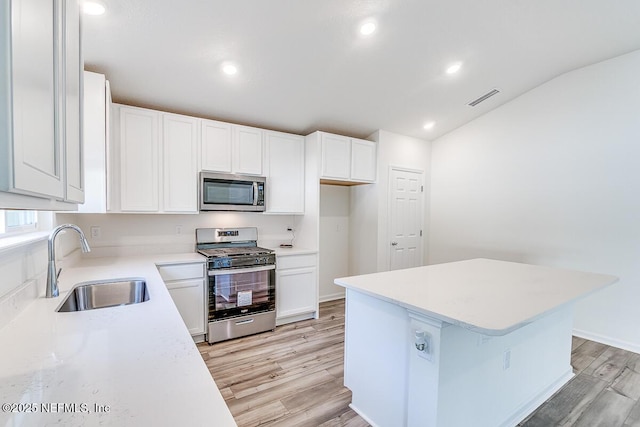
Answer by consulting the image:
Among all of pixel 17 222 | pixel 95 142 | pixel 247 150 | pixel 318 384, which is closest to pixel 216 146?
pixel 247 150

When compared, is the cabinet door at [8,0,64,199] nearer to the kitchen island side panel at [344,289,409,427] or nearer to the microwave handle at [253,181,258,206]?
the kitchen island side panel at [344,289,409,427]

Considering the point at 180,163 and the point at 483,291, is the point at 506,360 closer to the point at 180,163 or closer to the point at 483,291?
the point at 483,291

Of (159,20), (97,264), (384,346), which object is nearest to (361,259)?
(384,346)

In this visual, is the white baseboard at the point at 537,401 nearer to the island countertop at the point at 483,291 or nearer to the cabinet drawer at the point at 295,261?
the island countertop at the point at 483,291

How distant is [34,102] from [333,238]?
→ 13.0ft

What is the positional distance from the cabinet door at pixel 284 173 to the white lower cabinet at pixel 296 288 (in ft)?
2.11

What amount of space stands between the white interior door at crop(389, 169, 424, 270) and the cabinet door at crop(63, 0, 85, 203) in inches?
142

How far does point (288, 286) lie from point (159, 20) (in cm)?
270

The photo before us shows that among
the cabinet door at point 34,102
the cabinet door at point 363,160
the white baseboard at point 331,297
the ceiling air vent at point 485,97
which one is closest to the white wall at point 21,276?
the cabinet door at point 34,102

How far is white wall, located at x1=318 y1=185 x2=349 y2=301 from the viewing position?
4.32 m

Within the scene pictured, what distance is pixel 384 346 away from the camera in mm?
1762

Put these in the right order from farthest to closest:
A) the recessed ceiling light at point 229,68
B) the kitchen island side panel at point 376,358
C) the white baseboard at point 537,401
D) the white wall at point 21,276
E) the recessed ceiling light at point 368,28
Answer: the recessed ceiling light at point 229,68
the recessed ceiling light at point 368,28
the white baseboard at point 537,401
the kitchen island side panel at point 376,358
the white wall at point 21,276

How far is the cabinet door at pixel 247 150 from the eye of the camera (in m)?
3.27

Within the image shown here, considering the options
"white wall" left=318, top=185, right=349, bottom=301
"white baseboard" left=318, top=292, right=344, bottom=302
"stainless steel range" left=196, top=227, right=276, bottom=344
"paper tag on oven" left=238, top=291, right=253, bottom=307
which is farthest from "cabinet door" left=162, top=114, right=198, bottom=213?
"white baseboard" left=318, top=292, right=344, bottom=302
